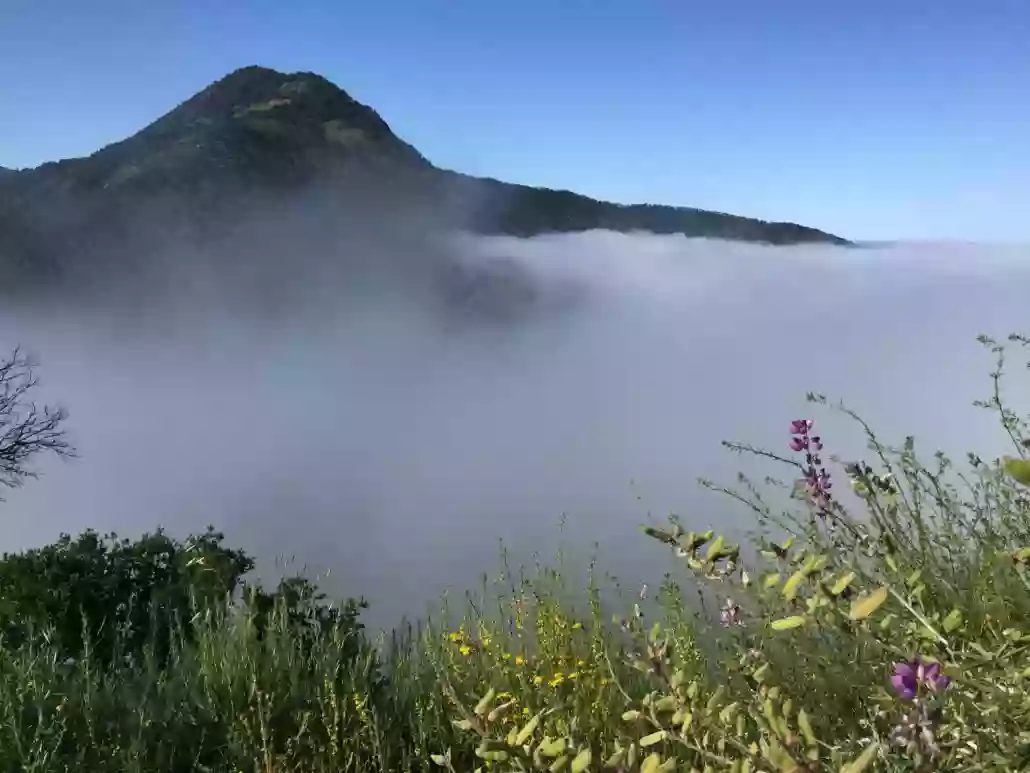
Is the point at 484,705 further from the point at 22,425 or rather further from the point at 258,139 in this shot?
the point at 258,139

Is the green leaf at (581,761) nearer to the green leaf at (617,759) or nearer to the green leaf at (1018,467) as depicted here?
the green leaf at (617,759)

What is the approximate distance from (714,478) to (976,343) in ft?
2.34

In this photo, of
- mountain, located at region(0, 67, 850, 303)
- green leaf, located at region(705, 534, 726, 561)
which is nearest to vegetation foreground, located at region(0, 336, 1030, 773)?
green leaf, located at region(705, 534, 726, 561)

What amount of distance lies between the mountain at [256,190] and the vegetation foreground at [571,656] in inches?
14.2

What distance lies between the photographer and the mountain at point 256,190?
208 centimetres

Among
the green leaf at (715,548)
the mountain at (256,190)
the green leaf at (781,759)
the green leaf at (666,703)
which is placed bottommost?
the green leaf at (666,703)

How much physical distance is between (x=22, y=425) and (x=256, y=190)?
763mm

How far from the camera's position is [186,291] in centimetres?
210

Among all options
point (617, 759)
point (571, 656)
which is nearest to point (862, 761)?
point (617, 759)

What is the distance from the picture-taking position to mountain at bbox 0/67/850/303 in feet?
6.82

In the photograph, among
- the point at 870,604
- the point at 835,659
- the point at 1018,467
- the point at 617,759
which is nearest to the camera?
the point at 1018,467

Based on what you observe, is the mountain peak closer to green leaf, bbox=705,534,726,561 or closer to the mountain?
the mountain

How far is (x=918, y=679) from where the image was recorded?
61cm

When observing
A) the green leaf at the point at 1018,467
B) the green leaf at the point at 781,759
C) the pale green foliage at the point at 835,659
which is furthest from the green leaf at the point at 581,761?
the green leaf at the point at 1018,467
